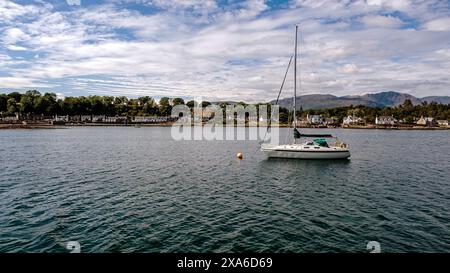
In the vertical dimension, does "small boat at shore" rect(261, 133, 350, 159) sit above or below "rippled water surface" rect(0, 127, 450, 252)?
above

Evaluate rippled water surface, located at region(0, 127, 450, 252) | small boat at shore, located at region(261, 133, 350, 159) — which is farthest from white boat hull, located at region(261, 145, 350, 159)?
rippled water surface, located at region(0, 127, 450, 252)

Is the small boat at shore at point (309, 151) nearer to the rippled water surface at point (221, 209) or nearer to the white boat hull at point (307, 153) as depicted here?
the white boat hull at point (307, 153)

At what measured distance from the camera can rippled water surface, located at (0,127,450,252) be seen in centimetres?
1812

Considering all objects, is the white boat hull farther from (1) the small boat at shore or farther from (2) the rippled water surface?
(2) the rippled water surface

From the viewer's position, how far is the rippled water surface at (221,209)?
59.5 ft

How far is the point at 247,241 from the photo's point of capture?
59.6 ft

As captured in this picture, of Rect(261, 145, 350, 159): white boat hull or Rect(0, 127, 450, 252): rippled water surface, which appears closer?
Rect(0, 127, 450, 252): rippled water surface

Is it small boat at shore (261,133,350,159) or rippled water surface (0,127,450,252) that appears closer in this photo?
rippled water surface (0,127,450,252)

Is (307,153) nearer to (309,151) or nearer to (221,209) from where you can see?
(309,151)

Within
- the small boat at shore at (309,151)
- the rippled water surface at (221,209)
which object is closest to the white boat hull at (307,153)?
the small boat at shore at (309,151)
